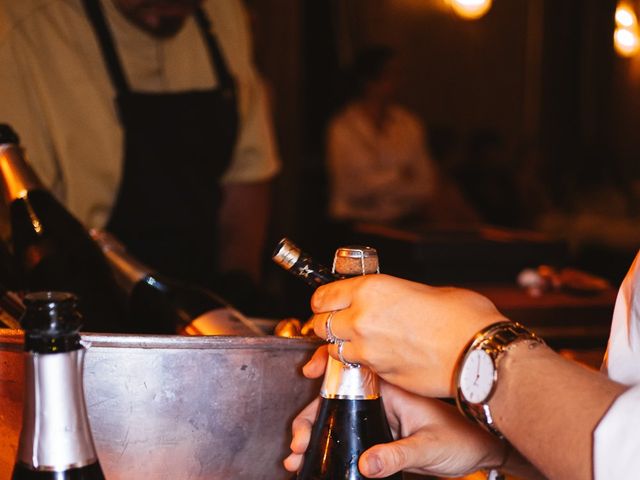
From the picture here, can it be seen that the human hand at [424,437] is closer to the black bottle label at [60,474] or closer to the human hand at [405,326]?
the human hand at [405,326]

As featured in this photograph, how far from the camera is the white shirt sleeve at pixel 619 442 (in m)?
0.55

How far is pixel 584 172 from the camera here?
6.07 metres

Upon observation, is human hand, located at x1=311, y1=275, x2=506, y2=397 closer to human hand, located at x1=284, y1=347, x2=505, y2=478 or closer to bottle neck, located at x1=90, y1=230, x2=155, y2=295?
human hand, located at x1=284, y1=347, x2=505, y2=478

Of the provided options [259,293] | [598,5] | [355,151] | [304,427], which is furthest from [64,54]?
[598,5]

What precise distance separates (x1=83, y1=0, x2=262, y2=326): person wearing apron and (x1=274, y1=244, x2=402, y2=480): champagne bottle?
704 mm

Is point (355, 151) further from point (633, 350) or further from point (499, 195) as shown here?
point (633, 350)

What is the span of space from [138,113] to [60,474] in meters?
1.03

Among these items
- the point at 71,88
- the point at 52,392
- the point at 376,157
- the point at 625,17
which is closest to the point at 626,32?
the point at 625,17

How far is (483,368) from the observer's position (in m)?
0.60

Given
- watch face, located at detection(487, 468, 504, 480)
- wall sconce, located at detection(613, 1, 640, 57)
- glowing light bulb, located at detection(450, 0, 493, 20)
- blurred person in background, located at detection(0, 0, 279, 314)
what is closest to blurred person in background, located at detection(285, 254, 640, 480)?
watch face, located at detection(487, 468, 504, 480)

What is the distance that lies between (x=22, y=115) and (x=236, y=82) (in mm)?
449

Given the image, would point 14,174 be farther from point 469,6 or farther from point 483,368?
point 469,6

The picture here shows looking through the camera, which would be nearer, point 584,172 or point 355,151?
point 355,151

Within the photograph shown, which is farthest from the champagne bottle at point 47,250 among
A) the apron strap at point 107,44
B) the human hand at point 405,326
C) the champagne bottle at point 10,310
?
the apron strap at point 107,44
